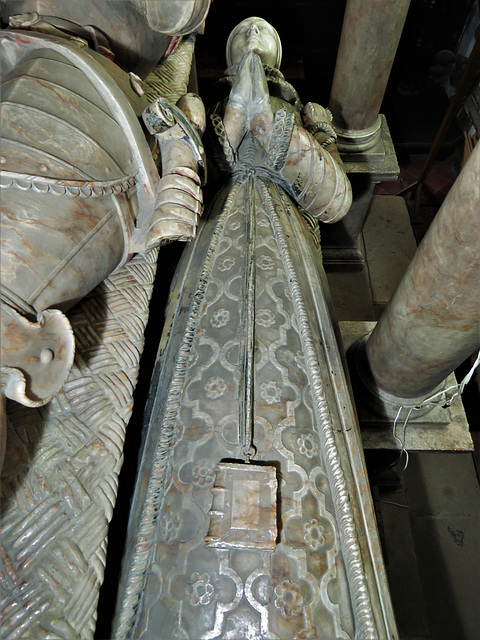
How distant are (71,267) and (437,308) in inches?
50.2

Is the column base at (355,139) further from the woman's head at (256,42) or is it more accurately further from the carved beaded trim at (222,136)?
the carved beaded trim at (222,136)

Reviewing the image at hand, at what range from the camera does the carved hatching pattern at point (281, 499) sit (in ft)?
3.87

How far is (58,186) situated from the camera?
1.26 meters

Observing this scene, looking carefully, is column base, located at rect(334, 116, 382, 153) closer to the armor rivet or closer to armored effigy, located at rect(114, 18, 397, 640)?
armored effigy, located at rect(114, 18, 397, 640)

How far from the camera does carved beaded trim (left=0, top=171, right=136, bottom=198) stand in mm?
1198

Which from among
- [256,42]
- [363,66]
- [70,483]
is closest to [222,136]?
[256,42]

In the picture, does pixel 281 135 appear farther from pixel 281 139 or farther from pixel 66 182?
pixel 66 182

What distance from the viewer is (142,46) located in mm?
1985

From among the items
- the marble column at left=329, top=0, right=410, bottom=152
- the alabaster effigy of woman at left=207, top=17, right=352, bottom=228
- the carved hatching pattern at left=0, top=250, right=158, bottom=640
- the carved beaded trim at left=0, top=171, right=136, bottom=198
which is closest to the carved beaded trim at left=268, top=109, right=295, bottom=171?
the alabaster effigy of woman at left=207, top=17, right=352, bottom=228

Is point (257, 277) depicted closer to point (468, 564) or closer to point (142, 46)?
point (142, 46)

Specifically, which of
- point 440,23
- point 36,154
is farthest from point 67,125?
point 440,23

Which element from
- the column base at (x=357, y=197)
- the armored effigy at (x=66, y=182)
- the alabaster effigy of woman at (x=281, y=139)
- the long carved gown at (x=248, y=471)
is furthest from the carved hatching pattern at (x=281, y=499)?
the column base at (x=357, y=197)

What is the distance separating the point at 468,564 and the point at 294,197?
8.11ft

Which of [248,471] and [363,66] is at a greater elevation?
[363,66]
